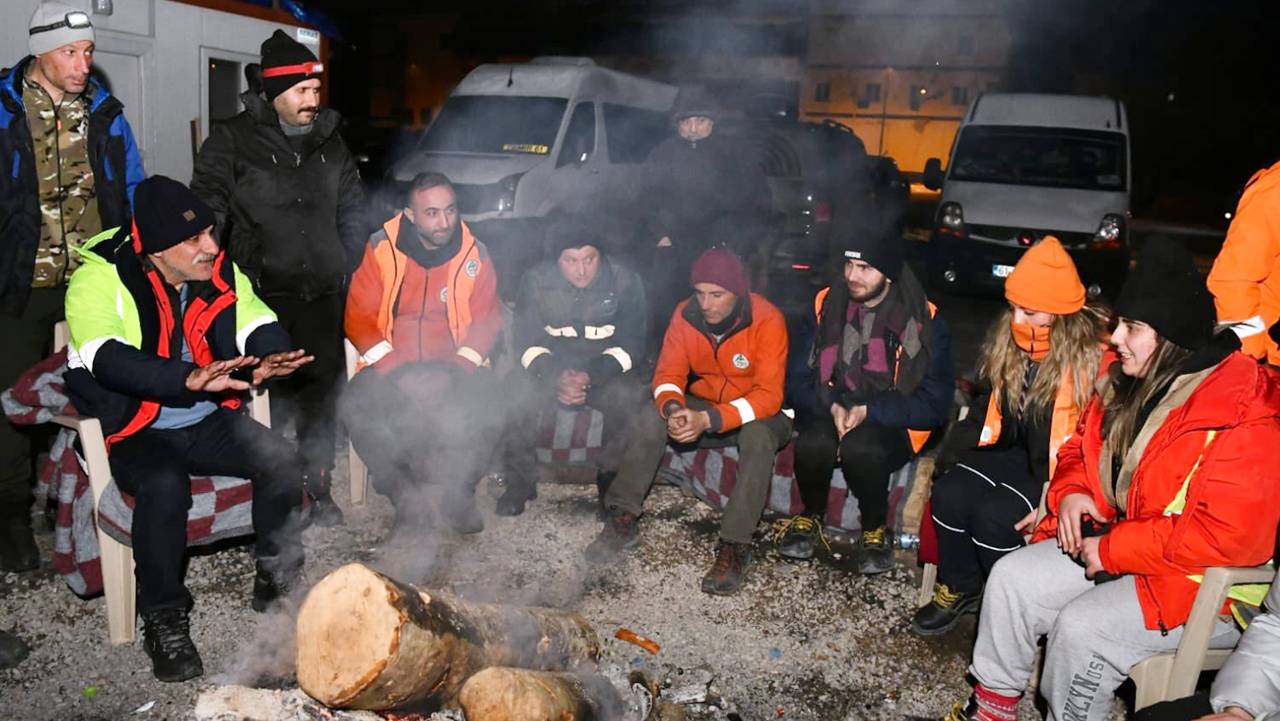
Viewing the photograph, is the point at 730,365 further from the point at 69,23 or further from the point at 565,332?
the point at 69,23

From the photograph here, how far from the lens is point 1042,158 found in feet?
32.1

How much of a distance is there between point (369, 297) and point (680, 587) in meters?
1.95

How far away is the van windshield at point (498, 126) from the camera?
9477 millimetres

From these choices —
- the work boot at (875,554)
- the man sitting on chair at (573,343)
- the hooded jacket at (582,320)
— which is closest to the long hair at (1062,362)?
the work boot at (875,554)

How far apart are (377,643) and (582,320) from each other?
2.53m

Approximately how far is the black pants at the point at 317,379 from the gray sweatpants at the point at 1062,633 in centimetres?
309

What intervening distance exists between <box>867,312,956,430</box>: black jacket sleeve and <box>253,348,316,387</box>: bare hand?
2.37 m

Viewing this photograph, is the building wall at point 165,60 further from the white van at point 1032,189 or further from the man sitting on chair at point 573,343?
the white van at point 1032,189

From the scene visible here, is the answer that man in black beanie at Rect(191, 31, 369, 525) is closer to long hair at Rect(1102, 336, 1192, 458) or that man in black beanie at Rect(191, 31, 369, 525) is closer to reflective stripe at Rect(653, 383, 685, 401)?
reflective stripe at Rect(653, 383, 685, 401)

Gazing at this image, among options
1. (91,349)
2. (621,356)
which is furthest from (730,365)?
(91,349)

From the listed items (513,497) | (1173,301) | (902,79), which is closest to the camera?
(1173,301)

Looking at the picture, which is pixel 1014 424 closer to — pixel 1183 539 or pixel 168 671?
pixel 1183 539

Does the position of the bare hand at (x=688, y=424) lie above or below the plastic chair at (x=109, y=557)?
above

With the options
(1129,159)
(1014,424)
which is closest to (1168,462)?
(1014,424)
